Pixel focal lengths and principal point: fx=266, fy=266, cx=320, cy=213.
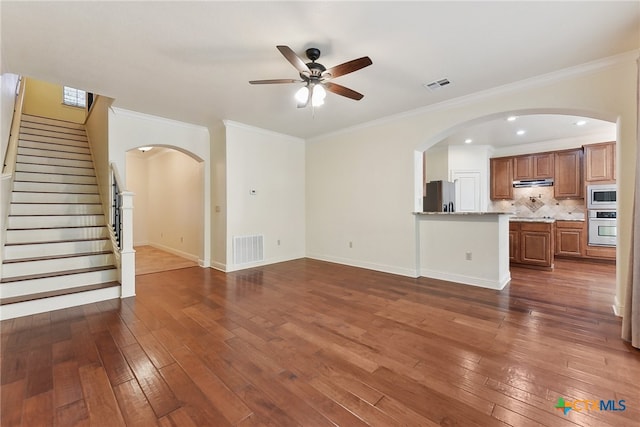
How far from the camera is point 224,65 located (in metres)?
2.88

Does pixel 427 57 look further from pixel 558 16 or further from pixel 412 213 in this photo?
pixel 412 213

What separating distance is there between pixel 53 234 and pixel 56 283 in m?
1.02

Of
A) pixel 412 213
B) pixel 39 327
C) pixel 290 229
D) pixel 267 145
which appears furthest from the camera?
pixel 290 229

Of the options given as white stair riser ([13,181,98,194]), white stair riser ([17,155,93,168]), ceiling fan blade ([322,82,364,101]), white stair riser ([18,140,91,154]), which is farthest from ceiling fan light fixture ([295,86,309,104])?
white stair riser ([18,140,91,154])

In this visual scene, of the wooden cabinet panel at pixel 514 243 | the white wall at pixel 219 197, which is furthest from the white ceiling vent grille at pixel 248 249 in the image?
the wooden cabinet panel at pixel 514 243

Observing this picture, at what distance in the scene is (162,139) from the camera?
15.4ft

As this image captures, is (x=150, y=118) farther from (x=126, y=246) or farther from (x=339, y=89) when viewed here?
(x=339, y=89)

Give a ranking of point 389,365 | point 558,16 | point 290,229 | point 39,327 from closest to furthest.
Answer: point 389,365
point 558,16
point 39,327
point 290,229

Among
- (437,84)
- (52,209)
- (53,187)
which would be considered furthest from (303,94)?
(53,187)

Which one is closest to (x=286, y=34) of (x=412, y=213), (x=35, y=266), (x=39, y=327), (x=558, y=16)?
(x=558, y=16)

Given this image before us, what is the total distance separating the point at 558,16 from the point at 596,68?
1231 mm

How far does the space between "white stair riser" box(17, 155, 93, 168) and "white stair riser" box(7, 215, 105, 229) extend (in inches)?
61.7

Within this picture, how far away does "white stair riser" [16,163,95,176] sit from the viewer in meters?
4.55

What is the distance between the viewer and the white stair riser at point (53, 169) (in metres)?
4.55
